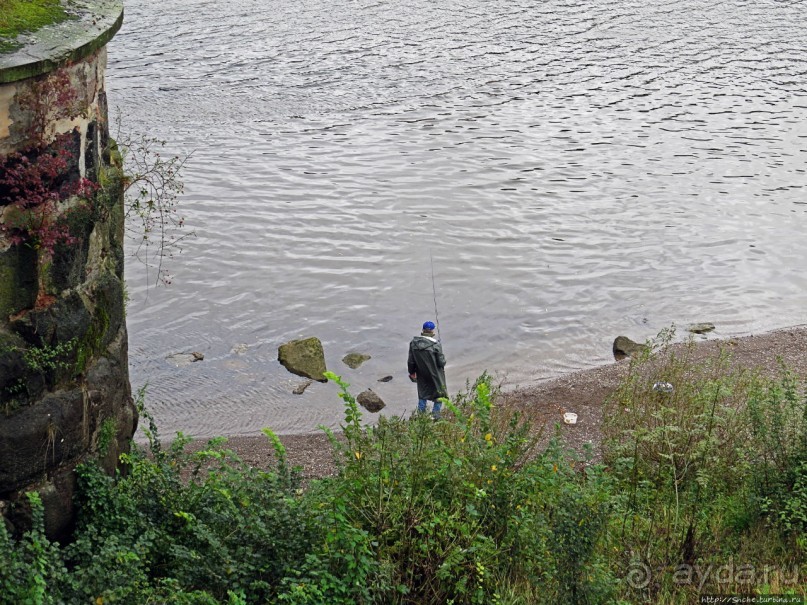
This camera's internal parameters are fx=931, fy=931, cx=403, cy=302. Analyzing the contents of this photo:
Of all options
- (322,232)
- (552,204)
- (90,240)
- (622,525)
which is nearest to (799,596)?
(622,525)

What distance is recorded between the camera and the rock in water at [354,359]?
51.2 feet

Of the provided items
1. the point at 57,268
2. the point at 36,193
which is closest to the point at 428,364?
the point at 57,268

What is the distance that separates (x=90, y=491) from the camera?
6977 millimetres

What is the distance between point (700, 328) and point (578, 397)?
4.44m

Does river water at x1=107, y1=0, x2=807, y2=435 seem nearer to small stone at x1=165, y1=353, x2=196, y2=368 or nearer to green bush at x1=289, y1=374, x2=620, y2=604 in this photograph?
small stone at x1=165, y1=353, x2=196, y2=368

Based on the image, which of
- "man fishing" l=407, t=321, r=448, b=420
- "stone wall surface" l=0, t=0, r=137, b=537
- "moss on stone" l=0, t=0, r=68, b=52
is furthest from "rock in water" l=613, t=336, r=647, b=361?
"moss on stone" l=0, t=0, r=68, b=52

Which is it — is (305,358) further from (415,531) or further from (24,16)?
(24,16)

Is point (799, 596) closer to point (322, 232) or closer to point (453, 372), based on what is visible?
point (453, 372)

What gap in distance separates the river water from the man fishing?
6.46 ft

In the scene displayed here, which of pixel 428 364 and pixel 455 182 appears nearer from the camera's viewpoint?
pixel 428 364

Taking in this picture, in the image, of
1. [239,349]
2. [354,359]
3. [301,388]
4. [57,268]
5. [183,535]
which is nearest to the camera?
[57,268]

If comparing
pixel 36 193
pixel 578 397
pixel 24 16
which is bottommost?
pixel 578 397

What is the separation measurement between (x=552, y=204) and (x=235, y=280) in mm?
8515

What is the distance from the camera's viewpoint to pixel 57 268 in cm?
673
